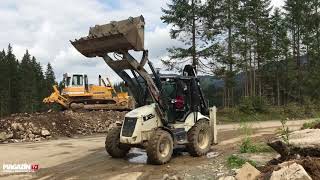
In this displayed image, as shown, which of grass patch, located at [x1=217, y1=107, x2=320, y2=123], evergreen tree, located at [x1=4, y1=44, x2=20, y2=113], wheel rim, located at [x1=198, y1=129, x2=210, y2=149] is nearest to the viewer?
wheel rim, located at [x1=198, y1=129, x2=210, y2=149]

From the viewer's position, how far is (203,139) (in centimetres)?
1549

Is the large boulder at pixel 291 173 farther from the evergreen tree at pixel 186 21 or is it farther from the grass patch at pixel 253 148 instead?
the evergreen tree at pixel 186 21

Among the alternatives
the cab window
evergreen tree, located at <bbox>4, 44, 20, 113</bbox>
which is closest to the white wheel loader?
the cab window

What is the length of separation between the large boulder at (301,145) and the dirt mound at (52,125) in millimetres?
16436

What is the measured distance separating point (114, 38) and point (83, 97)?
21010 mm

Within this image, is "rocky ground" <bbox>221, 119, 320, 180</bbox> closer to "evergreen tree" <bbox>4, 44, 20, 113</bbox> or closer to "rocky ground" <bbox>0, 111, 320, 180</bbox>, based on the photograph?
"rocky ground" <bbox>0, 111, 320, 180</bbox>

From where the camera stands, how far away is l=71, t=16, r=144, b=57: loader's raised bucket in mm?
13305

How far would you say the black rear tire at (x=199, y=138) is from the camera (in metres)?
14.8

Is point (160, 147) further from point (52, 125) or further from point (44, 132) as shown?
point (52, 125)

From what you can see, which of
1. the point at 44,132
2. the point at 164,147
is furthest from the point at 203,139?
the point at 44,132

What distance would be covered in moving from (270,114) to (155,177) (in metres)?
26.4

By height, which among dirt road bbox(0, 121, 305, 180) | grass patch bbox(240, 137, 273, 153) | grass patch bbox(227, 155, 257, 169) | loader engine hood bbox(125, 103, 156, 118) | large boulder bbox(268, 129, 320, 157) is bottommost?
dirt road bbox(0, 121, 305, 180)

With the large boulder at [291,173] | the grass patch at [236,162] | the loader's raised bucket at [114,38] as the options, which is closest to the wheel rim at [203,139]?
the grass patch at [236,162]

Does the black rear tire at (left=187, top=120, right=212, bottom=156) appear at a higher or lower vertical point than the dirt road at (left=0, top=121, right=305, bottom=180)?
higher
